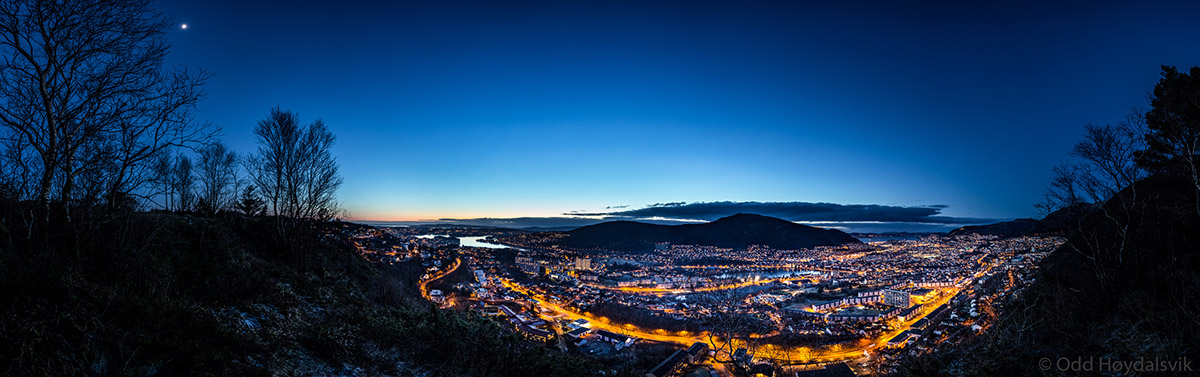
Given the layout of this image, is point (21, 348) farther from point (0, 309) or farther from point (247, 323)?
point (247, 323)

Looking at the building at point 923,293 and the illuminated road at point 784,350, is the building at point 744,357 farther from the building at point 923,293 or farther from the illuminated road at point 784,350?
the building at point 923,293

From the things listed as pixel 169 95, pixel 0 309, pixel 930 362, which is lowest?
pixel 930 362

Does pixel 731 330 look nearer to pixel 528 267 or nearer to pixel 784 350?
pixel 784 350

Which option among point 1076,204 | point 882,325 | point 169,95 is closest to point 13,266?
point 169,95

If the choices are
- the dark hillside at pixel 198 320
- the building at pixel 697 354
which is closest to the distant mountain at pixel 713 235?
the building at pixel 697 354

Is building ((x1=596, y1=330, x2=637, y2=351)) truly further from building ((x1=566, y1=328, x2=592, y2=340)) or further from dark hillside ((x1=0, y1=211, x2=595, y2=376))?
dark hillside ((x1=0, y1=211, x2=595, y2=376))
